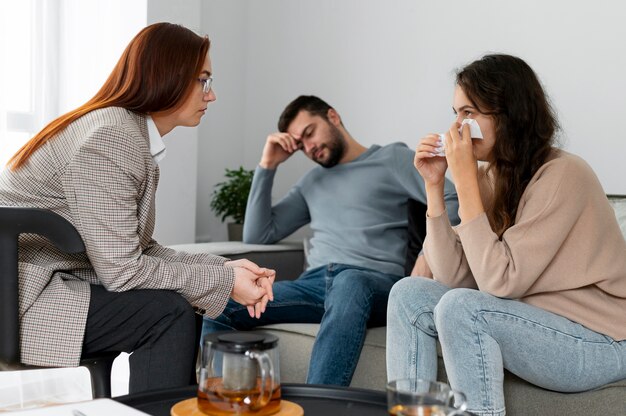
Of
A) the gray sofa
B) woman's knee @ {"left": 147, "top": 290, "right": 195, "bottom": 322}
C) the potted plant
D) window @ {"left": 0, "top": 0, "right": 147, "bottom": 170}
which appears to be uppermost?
window @ {"left": 0, "top": 0, "right": 147, "bottom": 170}

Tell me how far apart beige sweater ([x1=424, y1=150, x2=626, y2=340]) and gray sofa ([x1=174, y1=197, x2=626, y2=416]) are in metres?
0.16

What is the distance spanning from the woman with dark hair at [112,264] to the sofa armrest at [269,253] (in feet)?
2.45

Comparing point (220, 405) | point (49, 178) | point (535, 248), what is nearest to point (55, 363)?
point (49, 178)

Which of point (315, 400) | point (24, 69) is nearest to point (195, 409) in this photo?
point (315, 400)

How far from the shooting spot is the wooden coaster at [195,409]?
1164 mm

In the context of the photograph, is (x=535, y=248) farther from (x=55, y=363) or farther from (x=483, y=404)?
(x=55, y=363)

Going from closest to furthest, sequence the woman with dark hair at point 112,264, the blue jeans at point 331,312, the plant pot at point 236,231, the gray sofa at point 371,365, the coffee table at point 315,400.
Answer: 1. the coffee table at point 315,400
2. the woman with dark hair at point 112,264
3. the gray sofa at point 371,365
4. the blue jeans at point 331,312
5. the plant pot at point 236,231

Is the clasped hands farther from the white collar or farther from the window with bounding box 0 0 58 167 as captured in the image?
the window with bounding box 0 0 58 167

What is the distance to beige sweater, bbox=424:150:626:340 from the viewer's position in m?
1.73

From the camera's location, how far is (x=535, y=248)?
5.66ft

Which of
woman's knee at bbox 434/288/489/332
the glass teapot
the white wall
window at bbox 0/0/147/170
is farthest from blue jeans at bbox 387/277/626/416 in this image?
window at bbox 0/0/147/170

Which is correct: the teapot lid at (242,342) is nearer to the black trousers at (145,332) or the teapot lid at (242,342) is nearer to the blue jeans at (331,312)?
the black trousers at (145,332)

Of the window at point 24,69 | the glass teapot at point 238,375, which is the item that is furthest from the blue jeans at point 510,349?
the window at point 24,69

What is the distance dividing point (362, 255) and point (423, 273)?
0.31 m
